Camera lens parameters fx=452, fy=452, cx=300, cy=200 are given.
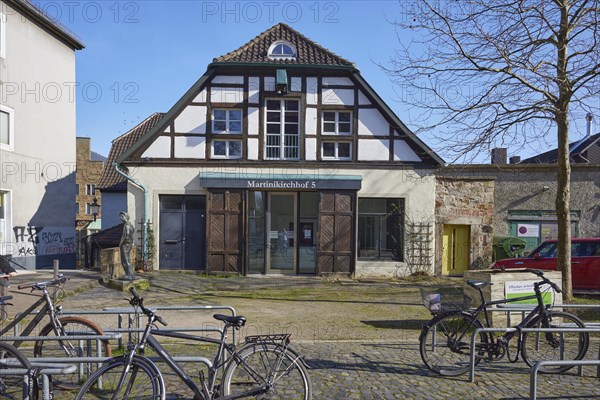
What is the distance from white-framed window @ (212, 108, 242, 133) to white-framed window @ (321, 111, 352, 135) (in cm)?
304

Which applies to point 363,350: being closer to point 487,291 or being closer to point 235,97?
point 487,291

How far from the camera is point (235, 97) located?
1588cm

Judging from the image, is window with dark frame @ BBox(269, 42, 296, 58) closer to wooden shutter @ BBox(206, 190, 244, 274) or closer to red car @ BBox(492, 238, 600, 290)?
wooden shutter @ BBox(206, 190, 244, 274)

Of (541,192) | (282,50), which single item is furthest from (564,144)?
(541,192)

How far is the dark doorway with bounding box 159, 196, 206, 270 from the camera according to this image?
Result: 51.7ft

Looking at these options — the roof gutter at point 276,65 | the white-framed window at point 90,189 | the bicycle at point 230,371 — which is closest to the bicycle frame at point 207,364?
the bicycle at point 230,371

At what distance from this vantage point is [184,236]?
1582 cm

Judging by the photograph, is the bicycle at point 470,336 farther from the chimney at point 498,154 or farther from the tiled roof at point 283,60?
the tiled roof at point 283,60

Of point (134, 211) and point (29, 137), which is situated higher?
point (29, 137)

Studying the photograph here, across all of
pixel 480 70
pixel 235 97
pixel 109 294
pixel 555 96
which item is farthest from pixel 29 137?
pixel 555 96

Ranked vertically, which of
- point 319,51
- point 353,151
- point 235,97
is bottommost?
point 353,151

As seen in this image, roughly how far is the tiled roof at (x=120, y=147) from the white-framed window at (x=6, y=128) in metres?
6.14

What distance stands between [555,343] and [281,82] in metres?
11.5

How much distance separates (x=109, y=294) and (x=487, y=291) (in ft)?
28.4
